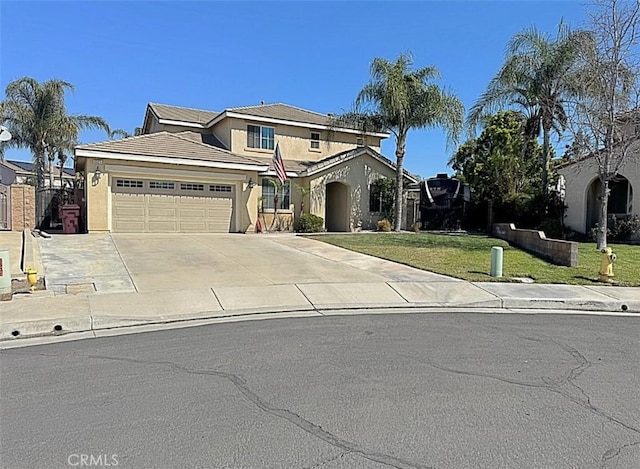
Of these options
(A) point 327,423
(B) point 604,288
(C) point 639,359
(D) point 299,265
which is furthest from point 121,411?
(B) point 604,288

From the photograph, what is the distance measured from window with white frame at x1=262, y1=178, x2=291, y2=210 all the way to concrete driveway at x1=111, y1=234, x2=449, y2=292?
619 cm

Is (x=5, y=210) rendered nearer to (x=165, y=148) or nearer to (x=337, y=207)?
(x=165, y=148)

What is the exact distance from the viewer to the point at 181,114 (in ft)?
100

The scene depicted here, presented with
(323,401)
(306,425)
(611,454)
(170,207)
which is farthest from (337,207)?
(611,454)

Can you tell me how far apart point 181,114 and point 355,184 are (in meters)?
11.9

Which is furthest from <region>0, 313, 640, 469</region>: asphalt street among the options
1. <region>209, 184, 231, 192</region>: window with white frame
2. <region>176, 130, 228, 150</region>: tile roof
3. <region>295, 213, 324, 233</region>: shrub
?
<region>176, 130, 228, 150</region>: tile roof

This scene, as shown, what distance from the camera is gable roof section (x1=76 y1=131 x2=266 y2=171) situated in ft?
67.7

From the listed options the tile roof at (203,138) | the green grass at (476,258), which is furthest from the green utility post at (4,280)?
the tile roof at (203,138)

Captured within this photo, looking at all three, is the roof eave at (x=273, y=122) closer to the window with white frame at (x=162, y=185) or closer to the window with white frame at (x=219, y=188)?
the window with white frame at (x=219, y=188)

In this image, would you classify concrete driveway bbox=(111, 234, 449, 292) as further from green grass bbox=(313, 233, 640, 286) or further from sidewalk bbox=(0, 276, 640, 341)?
green grass bbox=(313, 233, 640, 286)

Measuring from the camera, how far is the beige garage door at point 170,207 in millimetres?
21172

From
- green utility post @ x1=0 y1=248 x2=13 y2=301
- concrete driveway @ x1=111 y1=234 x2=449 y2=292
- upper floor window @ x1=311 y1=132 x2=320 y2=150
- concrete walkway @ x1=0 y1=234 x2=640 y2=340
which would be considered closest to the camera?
concrete walkway @ x1=0 y1=234 x2=640 y2=340

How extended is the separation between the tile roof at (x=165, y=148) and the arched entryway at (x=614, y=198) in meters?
17.0

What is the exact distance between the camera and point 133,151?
21.3 meters
